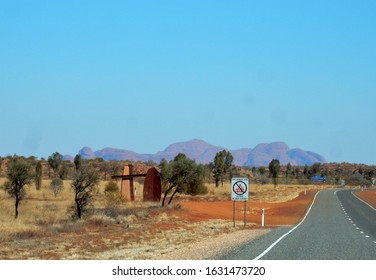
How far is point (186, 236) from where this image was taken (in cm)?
2967

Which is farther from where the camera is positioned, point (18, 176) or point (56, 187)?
point (56, 187)

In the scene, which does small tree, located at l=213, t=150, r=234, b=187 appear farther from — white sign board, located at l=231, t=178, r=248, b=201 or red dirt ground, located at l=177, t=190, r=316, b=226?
white sign board, located at l=231, t=178, r=248, b=201

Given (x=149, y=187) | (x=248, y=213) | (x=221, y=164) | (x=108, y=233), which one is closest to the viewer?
(x=108, y=233)

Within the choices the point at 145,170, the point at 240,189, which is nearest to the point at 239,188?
the point at 240,189

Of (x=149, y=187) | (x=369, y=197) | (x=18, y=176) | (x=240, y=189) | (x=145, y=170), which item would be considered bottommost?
(x=369, y=197)

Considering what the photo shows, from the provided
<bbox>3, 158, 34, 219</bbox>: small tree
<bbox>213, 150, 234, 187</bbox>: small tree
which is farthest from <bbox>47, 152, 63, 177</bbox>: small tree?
<bbox>3, 158, 34, 219</bbox>: small tree

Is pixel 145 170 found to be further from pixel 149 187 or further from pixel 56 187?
pixel 149 187

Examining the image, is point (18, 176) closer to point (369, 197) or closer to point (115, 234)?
point (115, 234)

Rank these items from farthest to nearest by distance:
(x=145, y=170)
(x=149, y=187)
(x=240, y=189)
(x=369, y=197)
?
(x=145, y=170) < (x=369, y=197) < (x=149, y=187) < (x=240, y=189)

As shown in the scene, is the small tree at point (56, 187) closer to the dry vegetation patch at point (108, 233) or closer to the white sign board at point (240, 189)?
the dry vegetation patch at point (108, 233)

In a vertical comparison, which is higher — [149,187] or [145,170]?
[145,170]
